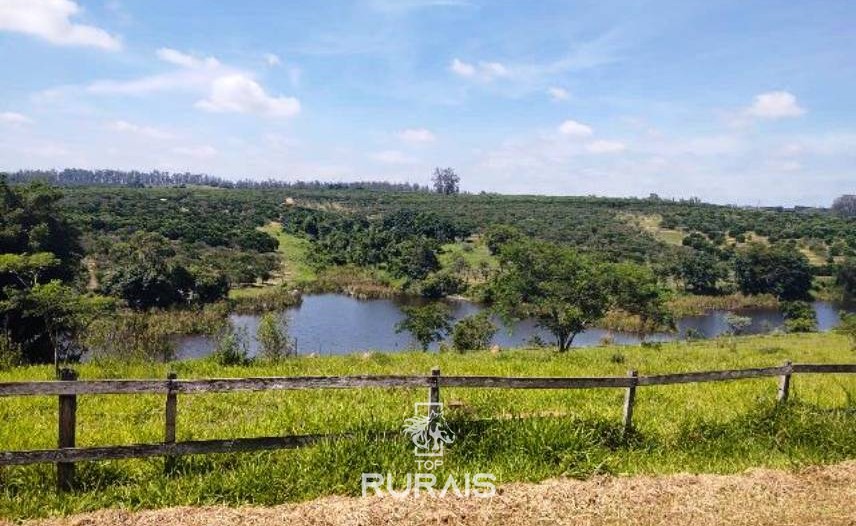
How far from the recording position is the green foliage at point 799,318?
201 ft

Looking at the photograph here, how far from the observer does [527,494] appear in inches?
313

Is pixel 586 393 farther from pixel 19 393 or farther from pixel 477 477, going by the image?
pixel 19 393

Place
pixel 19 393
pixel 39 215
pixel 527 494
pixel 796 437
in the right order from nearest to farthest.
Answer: pixel 19 393 < pixel 527 494 < pixel 796 437 < pixel 39 215

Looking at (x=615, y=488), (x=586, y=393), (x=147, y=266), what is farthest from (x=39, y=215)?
(x=615, y=488)

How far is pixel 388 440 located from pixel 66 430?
13.1ft

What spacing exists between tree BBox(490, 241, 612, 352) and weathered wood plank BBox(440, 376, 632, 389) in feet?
109

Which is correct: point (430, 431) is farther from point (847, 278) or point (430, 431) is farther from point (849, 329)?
point (847, 278)

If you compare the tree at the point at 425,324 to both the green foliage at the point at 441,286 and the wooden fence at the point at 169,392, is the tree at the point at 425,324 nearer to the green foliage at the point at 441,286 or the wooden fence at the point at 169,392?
the green foliage at the point at 441,286

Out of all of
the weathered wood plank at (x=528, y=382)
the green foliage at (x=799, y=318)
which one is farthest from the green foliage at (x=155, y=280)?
the green foliage at (x=799, y=318)

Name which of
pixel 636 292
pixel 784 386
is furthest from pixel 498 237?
pixel 784 386

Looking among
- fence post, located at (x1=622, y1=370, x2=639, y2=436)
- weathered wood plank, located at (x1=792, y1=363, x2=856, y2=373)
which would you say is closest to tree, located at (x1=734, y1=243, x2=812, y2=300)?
weathered wood plank, located at (x1=792, y1=363, x2=856, y2=373)

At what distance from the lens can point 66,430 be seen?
293 inches

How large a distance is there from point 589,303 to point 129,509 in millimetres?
39217

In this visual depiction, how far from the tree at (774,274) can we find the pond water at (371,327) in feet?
14.7
